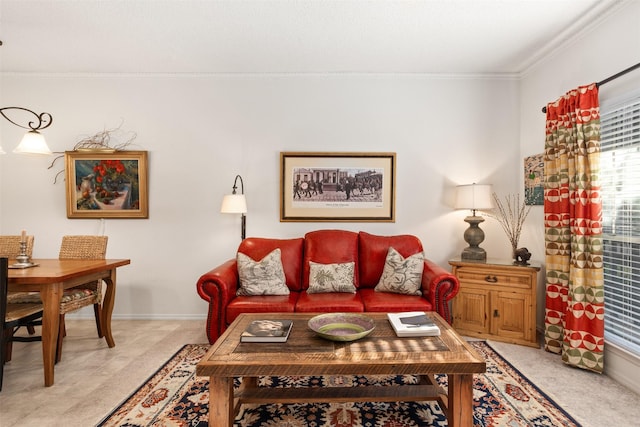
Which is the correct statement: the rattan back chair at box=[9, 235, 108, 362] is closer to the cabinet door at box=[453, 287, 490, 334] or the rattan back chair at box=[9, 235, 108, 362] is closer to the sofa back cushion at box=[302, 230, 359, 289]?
the sofa back cushion at box=[302, 230, 359, 289]

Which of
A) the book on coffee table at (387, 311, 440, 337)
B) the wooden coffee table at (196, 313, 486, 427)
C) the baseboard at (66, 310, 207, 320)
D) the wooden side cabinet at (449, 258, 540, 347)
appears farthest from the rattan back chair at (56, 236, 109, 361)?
the wooden side cabinet at (449, 258, 540, 347)

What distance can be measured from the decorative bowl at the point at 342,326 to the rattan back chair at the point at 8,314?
203cm

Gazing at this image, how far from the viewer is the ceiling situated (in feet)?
8.28

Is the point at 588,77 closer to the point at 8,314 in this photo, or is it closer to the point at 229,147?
the point at 229,147

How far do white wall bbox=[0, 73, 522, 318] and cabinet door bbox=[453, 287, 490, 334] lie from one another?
606 millimetres

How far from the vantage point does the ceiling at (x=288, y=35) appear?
99.3 inches

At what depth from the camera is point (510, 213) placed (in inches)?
146

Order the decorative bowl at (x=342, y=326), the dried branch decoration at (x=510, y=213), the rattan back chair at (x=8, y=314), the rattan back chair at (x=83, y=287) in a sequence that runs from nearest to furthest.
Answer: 1. the decorative bowl at (x=342, y=326)
2. the rattan back chair at (x=8, y=314)
3. the rattan back chair at (x=83, y=287)
4. the dried branch decoration at (x=510, y=213)

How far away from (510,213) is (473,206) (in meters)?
0.73

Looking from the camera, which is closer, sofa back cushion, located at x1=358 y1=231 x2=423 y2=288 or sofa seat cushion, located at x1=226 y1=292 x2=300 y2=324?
sofa seat cushion, located at x1=226 y1=292 x2=300 y2=324

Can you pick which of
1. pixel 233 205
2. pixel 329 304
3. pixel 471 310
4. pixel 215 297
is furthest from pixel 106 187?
pixel 471 310

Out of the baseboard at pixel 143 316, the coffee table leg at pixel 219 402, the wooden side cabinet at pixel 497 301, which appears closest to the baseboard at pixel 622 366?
the wooden side cabinet at pixel 497 301

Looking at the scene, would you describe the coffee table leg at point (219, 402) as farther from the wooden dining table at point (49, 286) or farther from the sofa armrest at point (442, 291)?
the sofa armrest at point (442, 291)

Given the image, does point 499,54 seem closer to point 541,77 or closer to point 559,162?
A: point 541,77
